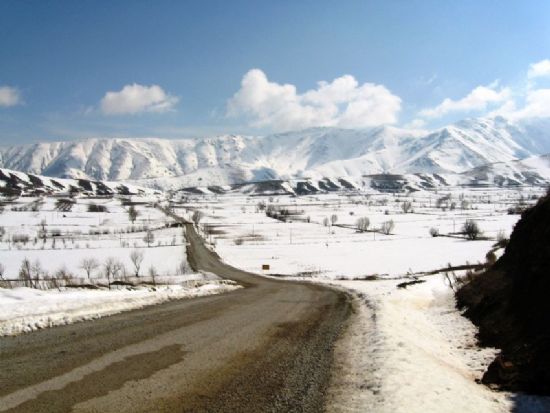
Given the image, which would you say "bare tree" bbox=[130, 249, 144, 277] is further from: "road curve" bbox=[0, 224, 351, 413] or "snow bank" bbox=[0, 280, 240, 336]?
"road curve" bbox=[0, 224, 351, 413]

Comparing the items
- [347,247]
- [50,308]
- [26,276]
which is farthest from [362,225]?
[50,308]

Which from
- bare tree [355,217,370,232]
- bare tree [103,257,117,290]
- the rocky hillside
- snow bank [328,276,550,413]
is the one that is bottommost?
bare tree [103,257,117,290]

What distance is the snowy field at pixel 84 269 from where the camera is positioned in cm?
1805

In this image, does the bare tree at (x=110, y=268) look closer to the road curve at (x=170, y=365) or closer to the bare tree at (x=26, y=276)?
the bare tree at (x=26, y=276)

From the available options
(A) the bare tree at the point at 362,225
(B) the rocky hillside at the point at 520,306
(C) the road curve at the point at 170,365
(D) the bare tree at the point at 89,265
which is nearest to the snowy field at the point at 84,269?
(D) the bare tree at the point at 89,265

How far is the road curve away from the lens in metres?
9.02

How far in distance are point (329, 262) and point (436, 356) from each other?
253 feet

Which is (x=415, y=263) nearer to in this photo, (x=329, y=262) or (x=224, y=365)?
(x=329, y=262)

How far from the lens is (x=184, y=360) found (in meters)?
11.9

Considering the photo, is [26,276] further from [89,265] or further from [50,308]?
[50,308]

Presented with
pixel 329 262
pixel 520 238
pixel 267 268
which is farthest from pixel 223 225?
pixel 520 238

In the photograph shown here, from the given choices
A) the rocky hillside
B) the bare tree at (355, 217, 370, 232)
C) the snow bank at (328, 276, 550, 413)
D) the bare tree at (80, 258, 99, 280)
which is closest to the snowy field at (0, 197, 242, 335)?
the bare tree at (80, 258, 99, 280)

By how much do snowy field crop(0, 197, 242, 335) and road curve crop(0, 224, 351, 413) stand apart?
164cm

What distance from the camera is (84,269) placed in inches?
3250
